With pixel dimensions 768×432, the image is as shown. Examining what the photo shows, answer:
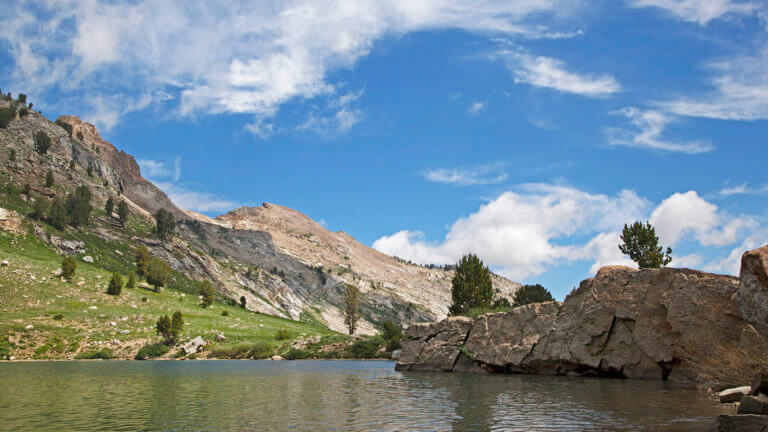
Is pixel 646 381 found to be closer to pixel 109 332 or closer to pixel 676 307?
pixel 676 307

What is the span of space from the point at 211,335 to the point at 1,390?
69183 mm

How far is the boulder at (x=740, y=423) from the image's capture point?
12859mm

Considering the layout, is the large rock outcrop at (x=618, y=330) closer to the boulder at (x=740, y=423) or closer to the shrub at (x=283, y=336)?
the boulder at (x=740, y=423)

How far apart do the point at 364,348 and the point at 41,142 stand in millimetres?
164667

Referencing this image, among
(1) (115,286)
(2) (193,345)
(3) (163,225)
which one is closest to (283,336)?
(2) (193,345)

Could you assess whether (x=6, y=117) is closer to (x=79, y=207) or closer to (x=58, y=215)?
(x=79, y=207)

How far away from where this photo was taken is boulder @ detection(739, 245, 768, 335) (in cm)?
2027

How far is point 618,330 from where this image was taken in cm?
3894

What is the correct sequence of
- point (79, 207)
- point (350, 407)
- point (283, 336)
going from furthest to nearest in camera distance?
point (79, 207), point (283, 336), point (350, 407)

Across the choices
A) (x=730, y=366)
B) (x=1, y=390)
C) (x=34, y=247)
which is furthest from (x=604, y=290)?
(x=34, y=247)

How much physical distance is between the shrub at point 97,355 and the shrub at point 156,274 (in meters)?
50.0

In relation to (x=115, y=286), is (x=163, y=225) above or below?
above

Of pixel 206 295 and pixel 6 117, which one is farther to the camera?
pixel 6 117

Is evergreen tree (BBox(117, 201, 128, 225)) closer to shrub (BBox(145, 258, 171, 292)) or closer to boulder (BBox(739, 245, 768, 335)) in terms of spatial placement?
shrub (BBox(145, 258, 171, 292))
